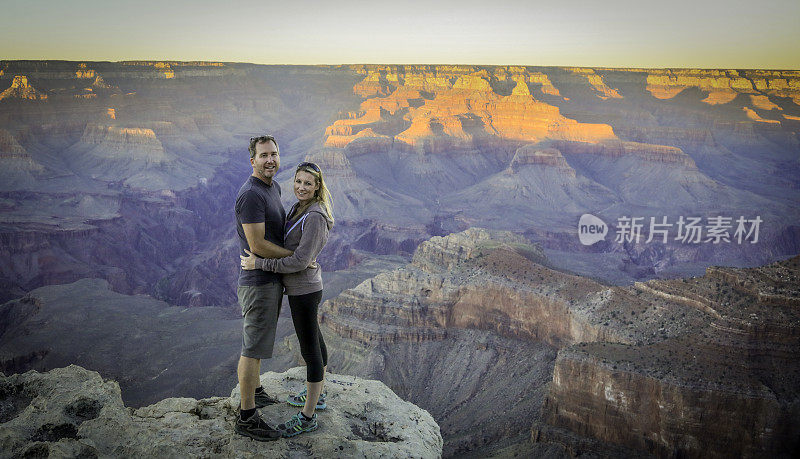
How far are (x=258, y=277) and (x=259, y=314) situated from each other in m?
0.65

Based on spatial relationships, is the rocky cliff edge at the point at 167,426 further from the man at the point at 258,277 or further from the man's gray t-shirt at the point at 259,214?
the man's gray t-shirt at the point at 259,214

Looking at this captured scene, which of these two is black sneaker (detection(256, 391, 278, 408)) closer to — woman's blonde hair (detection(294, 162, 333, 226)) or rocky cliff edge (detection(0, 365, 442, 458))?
rocky cliff edge (detection(0, 365, 442, 458))

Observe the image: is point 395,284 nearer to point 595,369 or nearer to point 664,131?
point 595,369

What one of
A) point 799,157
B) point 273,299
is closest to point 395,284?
point 273,299

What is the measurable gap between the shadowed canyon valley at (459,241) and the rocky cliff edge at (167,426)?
124 cm

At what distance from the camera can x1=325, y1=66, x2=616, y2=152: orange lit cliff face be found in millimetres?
132250

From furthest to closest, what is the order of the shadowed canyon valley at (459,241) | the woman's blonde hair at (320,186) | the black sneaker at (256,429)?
the shadowed canyon valley at (459,241), the woman's blonde hair at (320,186), the black sneaker at (256,429)

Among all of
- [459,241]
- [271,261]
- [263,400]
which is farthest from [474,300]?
[271,261]

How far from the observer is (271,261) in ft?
33.0

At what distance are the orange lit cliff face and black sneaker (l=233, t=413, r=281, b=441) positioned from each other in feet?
361

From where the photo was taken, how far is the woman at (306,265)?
10.1m

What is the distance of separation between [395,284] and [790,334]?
25328 mm

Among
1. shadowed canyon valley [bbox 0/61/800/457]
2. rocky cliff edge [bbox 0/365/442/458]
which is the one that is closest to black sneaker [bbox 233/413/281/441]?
rocky cliff edge [bbox 0/365/442/458]

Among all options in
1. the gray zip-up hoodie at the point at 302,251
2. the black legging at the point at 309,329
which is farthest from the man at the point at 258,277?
the black legging at the point at 309,329
